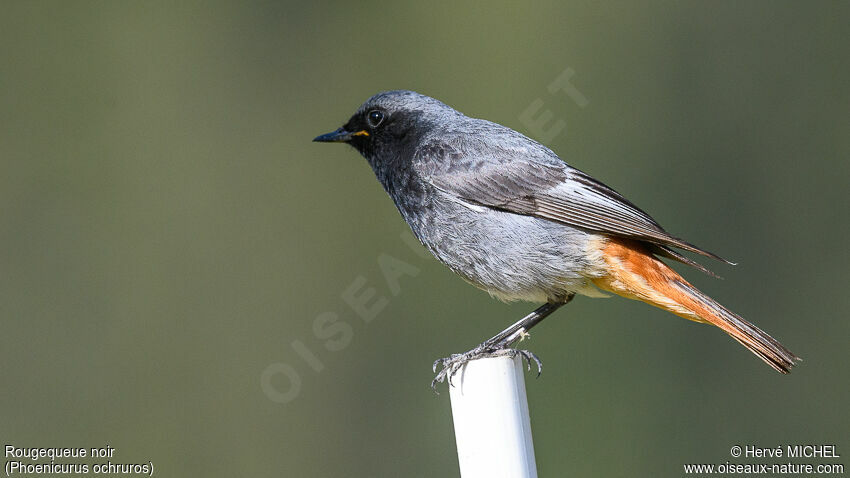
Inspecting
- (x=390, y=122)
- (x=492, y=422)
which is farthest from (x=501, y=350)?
(x=390, y=122)

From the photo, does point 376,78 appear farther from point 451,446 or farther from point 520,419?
point 520,419

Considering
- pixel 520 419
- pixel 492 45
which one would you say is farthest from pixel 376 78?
pixel 520 419

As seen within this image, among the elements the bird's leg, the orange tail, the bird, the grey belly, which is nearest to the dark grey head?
the bird

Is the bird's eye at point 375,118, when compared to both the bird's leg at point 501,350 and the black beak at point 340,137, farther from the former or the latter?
the bird's leg at point 501,350

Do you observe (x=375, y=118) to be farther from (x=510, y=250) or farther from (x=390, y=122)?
(x=510, y=250)

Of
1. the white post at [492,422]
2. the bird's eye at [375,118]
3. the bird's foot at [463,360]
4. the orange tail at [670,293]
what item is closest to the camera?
the white post at [492,422]

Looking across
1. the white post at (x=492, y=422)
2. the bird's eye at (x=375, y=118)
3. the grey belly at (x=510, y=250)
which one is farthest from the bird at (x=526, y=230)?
the white post at (x=492, y=422)

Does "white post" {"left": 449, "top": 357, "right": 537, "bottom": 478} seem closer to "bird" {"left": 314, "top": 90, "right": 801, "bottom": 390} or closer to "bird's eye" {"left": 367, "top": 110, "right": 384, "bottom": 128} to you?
"bird" {"left": 314, "top": 90, "right": 801, "bottom": 390}
